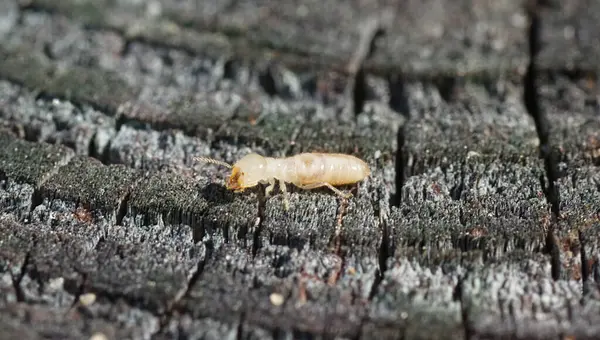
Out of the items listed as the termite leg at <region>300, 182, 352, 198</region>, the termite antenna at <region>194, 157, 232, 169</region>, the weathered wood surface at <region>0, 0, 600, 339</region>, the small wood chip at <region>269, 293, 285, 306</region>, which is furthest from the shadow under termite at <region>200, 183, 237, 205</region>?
the small wood chip at <region>269, 293, 285, 306</region>

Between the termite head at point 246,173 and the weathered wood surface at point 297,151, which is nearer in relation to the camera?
the weathered wood surface at point 297,151

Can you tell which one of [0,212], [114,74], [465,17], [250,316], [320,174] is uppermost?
[465,17]

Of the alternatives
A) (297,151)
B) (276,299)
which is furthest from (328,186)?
(276,299)

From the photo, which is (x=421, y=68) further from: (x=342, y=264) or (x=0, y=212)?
(x=0, y=212)

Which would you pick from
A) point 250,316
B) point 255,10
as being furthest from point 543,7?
point 250,316

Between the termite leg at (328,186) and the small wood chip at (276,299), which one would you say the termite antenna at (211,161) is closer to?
the termite leg at (328,186)

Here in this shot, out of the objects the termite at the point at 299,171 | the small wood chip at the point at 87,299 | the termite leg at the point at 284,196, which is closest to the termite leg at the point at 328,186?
the termite at the point at 299,171

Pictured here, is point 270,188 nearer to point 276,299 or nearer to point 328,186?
point 328,186
